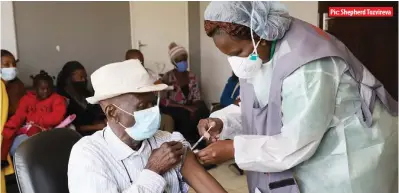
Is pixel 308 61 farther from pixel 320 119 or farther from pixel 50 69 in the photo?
pixel 50 69

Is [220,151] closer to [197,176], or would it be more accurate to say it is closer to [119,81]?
[197,176]

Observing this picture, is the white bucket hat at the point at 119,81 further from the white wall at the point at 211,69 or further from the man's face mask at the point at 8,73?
the white wall at the point at 211,69

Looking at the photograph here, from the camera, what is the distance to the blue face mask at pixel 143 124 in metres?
1.34

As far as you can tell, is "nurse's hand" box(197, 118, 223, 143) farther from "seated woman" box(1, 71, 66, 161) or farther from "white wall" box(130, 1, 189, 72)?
"white wall" box(130, 1, 189, 72)

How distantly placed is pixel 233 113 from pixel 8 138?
79.2 inches

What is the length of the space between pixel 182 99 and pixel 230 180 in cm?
116

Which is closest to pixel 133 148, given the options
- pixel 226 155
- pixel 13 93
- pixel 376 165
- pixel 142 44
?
pixel 226 155

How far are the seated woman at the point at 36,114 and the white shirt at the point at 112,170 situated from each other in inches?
73.3

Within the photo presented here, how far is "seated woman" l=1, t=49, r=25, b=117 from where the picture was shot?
127 inches

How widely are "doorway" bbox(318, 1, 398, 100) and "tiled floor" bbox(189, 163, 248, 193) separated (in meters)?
1.51

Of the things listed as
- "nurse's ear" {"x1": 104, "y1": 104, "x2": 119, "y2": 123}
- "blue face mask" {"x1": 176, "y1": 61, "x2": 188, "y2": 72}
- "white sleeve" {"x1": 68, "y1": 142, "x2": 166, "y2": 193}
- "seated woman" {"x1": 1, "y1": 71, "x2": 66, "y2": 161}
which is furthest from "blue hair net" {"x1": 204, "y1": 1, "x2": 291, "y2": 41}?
"blue face mask" {"x1": 176, "y1": 61, "x2": 188, "y2": 72}

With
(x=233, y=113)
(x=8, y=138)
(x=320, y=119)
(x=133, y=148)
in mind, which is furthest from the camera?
(x=8, y=138)

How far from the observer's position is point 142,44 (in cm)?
455

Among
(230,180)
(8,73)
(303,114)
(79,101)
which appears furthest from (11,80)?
(303,114)
